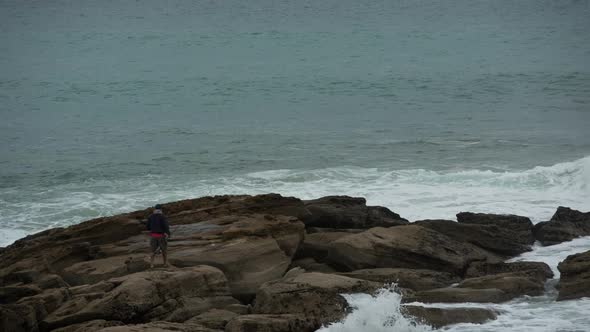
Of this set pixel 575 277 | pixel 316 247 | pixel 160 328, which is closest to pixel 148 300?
pixel 160 328

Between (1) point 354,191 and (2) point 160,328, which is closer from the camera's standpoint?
(2) point 160,328

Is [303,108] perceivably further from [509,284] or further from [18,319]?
[18,319]

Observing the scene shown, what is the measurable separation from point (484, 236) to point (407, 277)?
3.50 metres

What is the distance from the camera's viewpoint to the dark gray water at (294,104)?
29.6 metres

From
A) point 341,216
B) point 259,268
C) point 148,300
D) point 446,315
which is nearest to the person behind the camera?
point 148,300

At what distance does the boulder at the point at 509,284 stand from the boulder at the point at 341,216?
3.75 meters

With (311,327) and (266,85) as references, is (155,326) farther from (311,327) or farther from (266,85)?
(266,85)

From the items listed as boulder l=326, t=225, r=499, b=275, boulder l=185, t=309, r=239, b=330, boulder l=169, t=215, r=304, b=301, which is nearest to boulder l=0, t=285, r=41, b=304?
boulder l=169, t=215, r=304, b=301

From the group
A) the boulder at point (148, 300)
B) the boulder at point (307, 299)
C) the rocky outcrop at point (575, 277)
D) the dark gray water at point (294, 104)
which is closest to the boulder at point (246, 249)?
the boulder at point (148, 300)

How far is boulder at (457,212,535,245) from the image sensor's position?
795 inches

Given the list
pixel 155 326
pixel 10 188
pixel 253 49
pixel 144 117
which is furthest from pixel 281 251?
pixel 253 49

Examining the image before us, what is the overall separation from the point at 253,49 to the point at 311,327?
5369 cm

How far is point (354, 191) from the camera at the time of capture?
28.3 m

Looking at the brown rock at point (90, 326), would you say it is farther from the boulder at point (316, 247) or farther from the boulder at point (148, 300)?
the boulder at point (316, 247)
